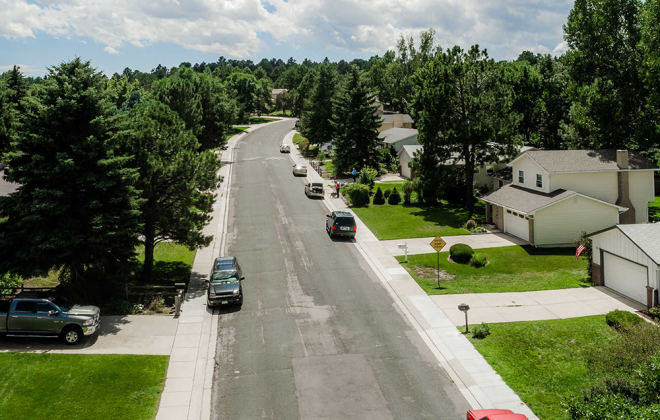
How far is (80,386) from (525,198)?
3190cm

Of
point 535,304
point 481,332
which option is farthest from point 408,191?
point 481,332

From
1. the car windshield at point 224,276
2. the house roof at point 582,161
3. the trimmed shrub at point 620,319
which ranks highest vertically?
the house roof at point 582,161

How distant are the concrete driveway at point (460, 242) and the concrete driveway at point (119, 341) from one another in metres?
16.6

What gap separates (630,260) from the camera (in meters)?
24.1

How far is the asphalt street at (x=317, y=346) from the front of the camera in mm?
15656

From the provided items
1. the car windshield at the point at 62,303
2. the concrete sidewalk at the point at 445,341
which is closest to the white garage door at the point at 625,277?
the concrete sidewalk at the point at 445,341

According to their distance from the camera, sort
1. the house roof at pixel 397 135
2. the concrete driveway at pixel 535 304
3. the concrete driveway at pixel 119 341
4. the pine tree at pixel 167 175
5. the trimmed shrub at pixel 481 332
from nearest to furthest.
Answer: the concrete driveway at pixel 119 341
the trimmed shrub at pixel 481 332
the concrete driveway at pixel 535 304
the pine tree at pixel 167 175
the house roof at pixel 397 135

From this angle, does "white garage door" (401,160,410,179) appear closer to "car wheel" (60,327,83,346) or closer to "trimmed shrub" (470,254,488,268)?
"trimmed shrub" (470,254,488,268)

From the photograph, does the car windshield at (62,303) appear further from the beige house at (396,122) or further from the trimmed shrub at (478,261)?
the beige house at (396,122)

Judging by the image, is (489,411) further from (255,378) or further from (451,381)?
(255,378)

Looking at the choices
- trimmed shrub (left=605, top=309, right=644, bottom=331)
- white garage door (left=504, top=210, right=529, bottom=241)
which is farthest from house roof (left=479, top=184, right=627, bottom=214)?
trimmed shrub (left=605, top=309, right=644, bottom=331)

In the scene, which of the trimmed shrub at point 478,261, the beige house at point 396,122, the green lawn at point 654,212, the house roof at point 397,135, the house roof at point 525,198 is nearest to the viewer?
the trimmed shrub at point 478,261

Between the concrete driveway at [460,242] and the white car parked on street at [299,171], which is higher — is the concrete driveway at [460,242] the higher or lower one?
the lower one

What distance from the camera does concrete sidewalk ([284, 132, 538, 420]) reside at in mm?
16000
